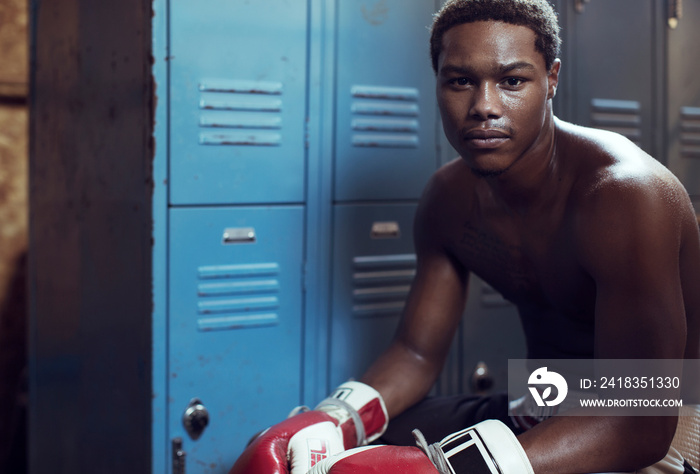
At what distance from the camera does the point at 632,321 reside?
1141 millimetres

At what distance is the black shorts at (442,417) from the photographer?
1.47 meters

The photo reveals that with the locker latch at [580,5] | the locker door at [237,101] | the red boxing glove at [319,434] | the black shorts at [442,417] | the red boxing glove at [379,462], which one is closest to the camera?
the red boxing glove at [379,462]

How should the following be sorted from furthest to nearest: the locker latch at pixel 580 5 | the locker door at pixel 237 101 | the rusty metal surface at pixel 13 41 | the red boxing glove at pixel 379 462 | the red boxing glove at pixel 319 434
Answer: the rusty metal surface at pixel 13 41 < the locker latch at pixel 580 5 < the locker door at pixel 237 101 < the red boxing glove at pixel 319 434 < the red boxing glove at pixel 379 462

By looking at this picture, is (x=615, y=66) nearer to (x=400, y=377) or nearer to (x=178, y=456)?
(x=400, y=377)

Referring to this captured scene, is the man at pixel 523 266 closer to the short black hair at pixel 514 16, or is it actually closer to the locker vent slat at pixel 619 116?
the short black hair at pixel 514 16

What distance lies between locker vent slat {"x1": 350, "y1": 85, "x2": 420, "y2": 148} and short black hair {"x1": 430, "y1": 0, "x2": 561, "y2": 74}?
2.72 ft

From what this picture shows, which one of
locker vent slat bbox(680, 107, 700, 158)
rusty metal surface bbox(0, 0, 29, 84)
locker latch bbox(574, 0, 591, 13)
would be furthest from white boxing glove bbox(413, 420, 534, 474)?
rusty metal surface bbox(0, 0, 29, 84)

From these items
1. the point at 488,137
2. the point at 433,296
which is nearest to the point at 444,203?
the point at 433,296

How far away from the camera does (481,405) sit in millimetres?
1591

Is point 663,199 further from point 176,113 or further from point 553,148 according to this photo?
point 176,113

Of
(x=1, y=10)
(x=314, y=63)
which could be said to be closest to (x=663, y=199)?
(x=314, y=63)

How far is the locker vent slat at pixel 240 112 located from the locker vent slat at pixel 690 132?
1592 millimetres

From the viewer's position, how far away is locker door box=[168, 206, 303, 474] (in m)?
1.94

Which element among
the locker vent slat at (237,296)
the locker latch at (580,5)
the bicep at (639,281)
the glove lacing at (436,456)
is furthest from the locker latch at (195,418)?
the locker latch at (580,5)
